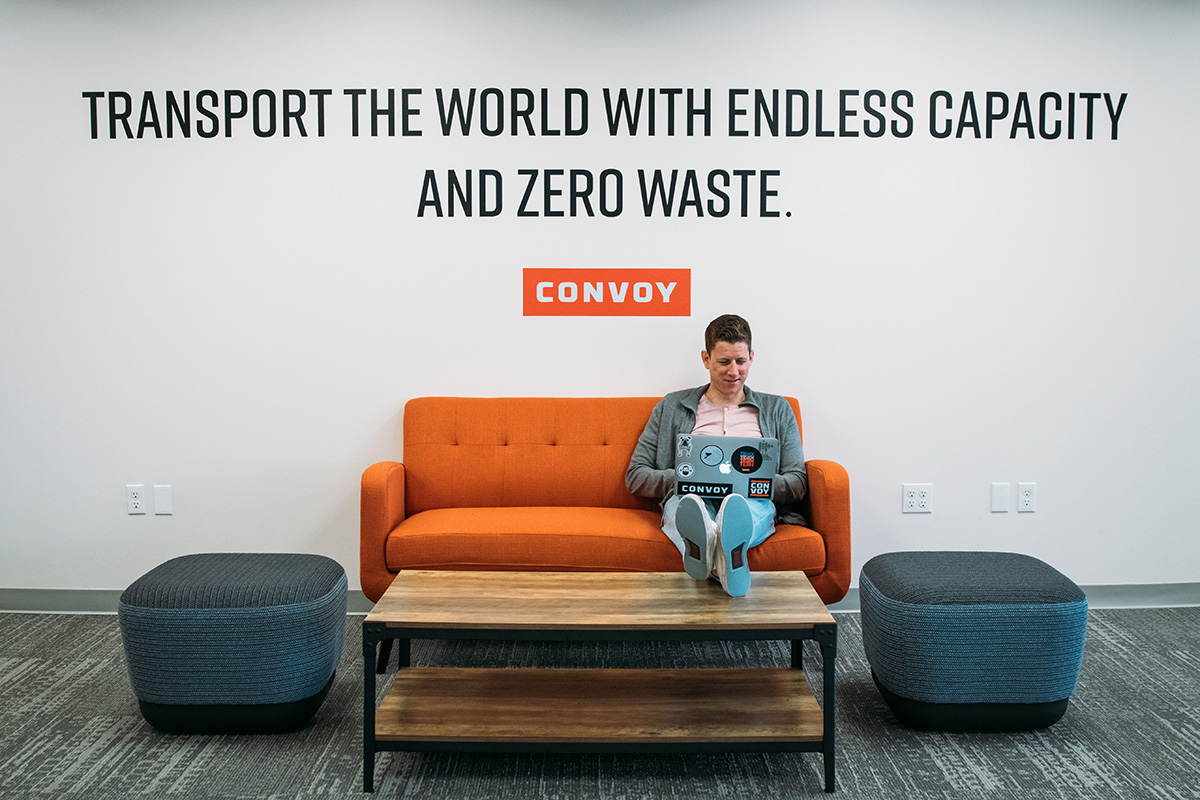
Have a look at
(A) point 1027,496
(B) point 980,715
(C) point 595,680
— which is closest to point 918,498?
(A) point 1027,496

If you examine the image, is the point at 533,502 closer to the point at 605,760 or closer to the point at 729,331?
the point at 729,331

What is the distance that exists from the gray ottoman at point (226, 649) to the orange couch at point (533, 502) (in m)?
0.55

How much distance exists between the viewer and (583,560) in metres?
2.83

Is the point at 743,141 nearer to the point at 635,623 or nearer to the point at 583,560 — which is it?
the point at 583,560

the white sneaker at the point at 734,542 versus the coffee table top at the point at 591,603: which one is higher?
the white sneaker at the point at 734,542

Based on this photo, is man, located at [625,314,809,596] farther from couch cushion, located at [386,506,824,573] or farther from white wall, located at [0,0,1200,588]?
white wall, located at [0,0,1200,588]

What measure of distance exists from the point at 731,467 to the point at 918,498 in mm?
1137

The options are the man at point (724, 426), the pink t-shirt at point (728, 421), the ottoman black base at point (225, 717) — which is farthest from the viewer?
the pink t-shirt at point (728, 421)

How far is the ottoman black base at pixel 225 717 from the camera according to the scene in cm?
228

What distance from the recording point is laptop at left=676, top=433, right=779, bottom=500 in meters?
2.82

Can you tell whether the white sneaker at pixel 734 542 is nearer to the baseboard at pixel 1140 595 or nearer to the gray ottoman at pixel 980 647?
the gray ottoman at pixel 980 647

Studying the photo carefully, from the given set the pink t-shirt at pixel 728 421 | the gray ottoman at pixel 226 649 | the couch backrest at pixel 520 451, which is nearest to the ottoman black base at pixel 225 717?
the gray ottoman at pixel 226 649

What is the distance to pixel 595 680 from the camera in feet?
7.64

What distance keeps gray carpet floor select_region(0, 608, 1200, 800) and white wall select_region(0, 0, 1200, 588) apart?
964mm
